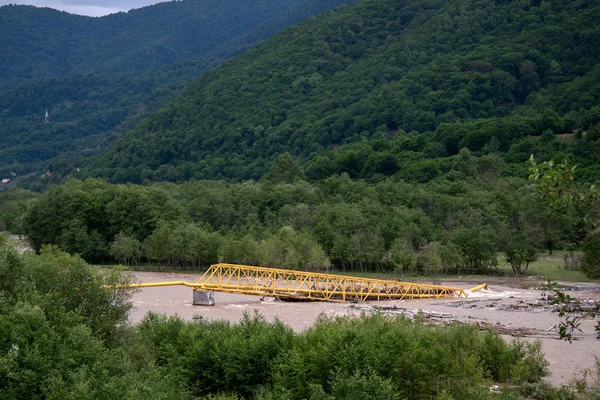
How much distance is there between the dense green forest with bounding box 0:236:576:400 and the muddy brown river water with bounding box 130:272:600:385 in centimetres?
640

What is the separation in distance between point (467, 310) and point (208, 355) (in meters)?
31.3

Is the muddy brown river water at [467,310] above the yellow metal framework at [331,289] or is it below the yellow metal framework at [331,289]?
below

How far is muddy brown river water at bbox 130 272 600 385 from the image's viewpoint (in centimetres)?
4917

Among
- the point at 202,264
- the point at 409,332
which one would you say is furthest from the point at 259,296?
the point at 409,332

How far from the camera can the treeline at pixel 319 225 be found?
9131cm

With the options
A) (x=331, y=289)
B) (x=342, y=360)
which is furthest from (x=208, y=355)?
(x=331, y=289)

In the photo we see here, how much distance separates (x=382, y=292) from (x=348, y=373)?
41.8 m

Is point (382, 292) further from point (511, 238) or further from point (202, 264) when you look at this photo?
point (202, 264)

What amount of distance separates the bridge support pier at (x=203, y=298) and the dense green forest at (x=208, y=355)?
972 inches

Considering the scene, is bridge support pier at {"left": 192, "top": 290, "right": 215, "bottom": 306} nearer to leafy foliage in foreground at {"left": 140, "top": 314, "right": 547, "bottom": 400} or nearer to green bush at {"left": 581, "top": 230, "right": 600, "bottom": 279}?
leafy foliage in foreground at {"left": 140, "top": 314, "right": 547, "bottom": 400}

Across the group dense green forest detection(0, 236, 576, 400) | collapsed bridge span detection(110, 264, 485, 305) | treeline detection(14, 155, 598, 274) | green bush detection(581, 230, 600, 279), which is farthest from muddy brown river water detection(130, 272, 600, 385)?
treeline detection(14, 155, 598, 274)

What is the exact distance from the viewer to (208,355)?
1510 inches

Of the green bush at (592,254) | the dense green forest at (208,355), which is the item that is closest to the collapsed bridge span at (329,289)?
the green bush at (592,254)

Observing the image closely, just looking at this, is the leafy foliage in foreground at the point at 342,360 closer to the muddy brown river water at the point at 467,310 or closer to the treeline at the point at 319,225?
the muddy brown river water at the point at 467,310
